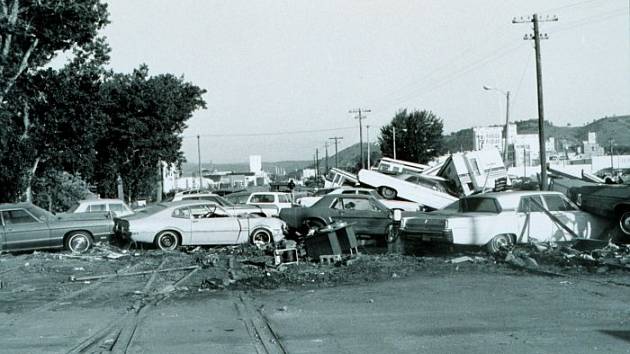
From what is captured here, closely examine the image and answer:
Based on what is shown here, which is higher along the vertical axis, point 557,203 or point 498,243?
point 557,203

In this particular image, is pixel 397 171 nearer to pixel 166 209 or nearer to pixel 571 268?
pixel 166 209

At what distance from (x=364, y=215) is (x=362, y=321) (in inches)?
385

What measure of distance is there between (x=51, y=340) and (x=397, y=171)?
27.1 m

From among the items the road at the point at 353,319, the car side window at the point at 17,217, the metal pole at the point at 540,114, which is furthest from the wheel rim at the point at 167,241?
the metal pole at the point at 540,114

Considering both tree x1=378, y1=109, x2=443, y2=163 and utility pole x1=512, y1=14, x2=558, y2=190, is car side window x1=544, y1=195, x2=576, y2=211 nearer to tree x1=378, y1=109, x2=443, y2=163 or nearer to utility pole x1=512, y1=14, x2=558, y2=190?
utility pole x1=512, y1=14, x2=558, y2=190

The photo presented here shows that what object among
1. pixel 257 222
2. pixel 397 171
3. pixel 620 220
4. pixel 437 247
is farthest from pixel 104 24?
pixel 620 220

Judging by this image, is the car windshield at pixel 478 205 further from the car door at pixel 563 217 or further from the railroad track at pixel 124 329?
the railroad track at pixel 124 329

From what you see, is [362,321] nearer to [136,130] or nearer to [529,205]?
[529,205]

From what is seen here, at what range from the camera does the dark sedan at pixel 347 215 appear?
1786 centimetres

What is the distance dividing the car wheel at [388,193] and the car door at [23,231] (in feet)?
49.6

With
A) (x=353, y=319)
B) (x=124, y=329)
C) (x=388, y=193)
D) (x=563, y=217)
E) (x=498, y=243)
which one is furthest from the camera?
(x=388, y=193)

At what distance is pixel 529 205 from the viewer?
14.6 meters

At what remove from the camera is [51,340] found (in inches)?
301

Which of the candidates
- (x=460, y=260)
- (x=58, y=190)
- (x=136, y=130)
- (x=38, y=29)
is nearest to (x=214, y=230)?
(x=460, y=260)
